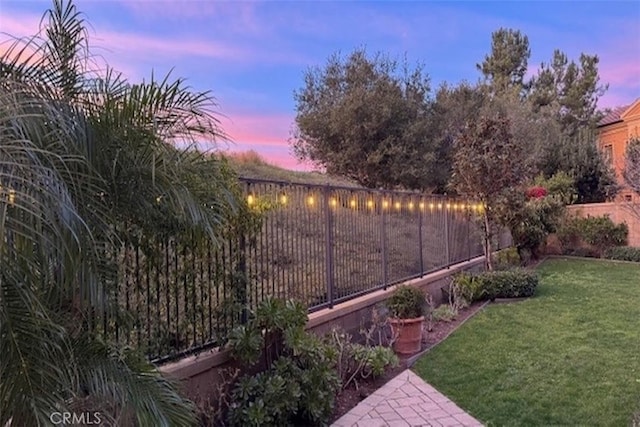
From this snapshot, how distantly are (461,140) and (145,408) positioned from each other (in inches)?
370

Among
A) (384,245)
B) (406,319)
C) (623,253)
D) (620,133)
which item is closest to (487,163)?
(384,245)

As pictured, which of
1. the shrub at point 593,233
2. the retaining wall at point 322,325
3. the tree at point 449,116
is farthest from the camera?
the tree at point 449,116

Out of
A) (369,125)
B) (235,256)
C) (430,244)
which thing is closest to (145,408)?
(235,256)

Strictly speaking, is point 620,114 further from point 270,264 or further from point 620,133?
point 270,264

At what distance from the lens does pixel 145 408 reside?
1.98 meters

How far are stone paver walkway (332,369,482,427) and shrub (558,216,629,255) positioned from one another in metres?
12.6

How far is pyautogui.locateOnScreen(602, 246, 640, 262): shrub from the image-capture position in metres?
13.6

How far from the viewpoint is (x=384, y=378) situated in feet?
17.0

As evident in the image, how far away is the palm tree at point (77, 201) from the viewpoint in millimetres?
1521

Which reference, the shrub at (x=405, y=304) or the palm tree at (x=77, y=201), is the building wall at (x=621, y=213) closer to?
the shrub at (x=405, y=304)

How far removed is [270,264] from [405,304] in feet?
7.07

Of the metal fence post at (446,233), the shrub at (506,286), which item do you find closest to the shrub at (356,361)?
the shrub at (506,286)

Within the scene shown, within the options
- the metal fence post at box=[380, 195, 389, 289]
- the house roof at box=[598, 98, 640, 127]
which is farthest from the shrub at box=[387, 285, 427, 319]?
the house roof at box=[598, 98, 640, 127]

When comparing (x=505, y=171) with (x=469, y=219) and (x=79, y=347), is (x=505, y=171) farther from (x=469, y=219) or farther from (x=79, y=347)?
(x=79, y=347)
